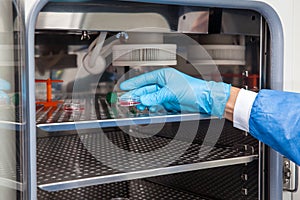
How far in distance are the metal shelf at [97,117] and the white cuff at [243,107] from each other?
86 millimetres

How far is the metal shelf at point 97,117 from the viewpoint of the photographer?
1.01 meters

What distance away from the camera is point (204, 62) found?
1438 mm

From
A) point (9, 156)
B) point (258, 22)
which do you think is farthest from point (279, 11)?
point (9, 156)

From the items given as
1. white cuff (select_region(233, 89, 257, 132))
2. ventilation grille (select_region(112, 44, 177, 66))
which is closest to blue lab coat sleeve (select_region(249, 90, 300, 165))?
white cuff (select_region(233, 89, 257, 132))

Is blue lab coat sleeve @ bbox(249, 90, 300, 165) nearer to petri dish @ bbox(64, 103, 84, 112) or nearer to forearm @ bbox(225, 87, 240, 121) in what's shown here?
forearm @ bbox(225, 87, 240, 121)

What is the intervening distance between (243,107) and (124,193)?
2.53ft

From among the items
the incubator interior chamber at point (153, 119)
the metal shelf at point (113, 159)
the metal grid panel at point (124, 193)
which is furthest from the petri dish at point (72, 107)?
the metal grid panel at point (124, 193)

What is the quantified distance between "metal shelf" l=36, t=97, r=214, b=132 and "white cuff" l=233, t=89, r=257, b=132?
0.09 m

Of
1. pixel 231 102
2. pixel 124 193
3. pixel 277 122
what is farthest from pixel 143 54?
pixel 124 193

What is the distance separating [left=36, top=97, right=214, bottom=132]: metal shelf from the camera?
1.01 metres

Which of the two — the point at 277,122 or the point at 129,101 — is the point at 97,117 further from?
the point at 277,122

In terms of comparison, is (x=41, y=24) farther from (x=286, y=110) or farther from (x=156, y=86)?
(x=286, y=110)

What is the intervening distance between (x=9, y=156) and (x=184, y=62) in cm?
79

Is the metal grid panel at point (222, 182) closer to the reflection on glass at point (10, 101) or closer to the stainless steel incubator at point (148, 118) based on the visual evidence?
the stainless steel incubator at point (148, 118)
